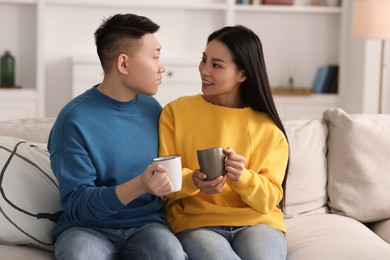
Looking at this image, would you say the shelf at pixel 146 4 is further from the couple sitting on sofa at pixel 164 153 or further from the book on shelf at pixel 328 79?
the couple sitting on sofa at pixel 164 153

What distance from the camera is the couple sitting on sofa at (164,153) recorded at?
2.20 metres

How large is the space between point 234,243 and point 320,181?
1.95ft

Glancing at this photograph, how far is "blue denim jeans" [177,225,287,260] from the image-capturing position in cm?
221

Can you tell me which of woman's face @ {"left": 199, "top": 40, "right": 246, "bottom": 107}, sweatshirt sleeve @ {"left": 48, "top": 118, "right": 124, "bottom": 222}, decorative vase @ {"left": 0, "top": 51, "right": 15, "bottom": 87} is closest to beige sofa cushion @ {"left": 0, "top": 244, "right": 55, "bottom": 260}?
sweatshirt sleeve @ {"left": 48, "top": 118, "right": 124, "bottom": 222}

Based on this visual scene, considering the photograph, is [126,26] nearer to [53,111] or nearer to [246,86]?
[246,86]

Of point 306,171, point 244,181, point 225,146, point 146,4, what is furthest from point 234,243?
point 146,4

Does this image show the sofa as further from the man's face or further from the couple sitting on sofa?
the man's face

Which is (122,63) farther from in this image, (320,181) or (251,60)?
(320,181)

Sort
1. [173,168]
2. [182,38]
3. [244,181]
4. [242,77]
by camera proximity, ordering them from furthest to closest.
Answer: [182,38] < [242,77] < [244,181] < [173,168]

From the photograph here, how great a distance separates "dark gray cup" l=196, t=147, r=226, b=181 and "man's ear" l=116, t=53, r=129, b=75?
1.34 ft

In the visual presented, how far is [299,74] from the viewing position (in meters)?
6.43

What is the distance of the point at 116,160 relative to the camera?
7.56 feet

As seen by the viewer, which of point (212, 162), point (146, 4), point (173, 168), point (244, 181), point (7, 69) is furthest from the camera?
point (146, 4)

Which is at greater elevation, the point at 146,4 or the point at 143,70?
the point at 146,4
